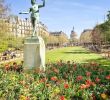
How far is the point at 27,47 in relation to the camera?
742 inches

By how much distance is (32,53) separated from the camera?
18.7 meters

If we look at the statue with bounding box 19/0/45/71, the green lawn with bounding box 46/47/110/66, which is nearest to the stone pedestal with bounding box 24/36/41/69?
the statue with bounding box 19/0/45/71

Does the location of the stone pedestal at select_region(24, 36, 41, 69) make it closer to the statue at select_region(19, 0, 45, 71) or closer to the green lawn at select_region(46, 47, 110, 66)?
the statue at select_region(19, 0, 45, 71)

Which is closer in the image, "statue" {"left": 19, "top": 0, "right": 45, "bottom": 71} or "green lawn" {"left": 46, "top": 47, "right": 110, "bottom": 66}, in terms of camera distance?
"statue" {"left": 19, "top": 0, "right": 45, "bottom": 71}

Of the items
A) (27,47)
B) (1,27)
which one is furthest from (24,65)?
(1,27)

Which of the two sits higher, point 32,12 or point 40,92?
point 32,12

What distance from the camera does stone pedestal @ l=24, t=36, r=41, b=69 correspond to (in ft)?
61.3

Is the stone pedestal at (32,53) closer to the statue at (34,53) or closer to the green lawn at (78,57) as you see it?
the statue at (34,53)

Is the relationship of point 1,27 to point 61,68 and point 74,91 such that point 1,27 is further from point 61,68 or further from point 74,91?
point 74,91

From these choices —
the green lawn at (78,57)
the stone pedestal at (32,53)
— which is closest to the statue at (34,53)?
the stone pedestal at (32,53)

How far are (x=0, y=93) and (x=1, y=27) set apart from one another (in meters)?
37.3

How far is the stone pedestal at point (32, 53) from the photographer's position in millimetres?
18672

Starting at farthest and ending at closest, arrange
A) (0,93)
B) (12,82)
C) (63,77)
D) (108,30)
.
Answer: (108,30) < (63,77) < (12,82) < (0,93)

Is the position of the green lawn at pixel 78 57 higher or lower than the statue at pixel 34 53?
lower
